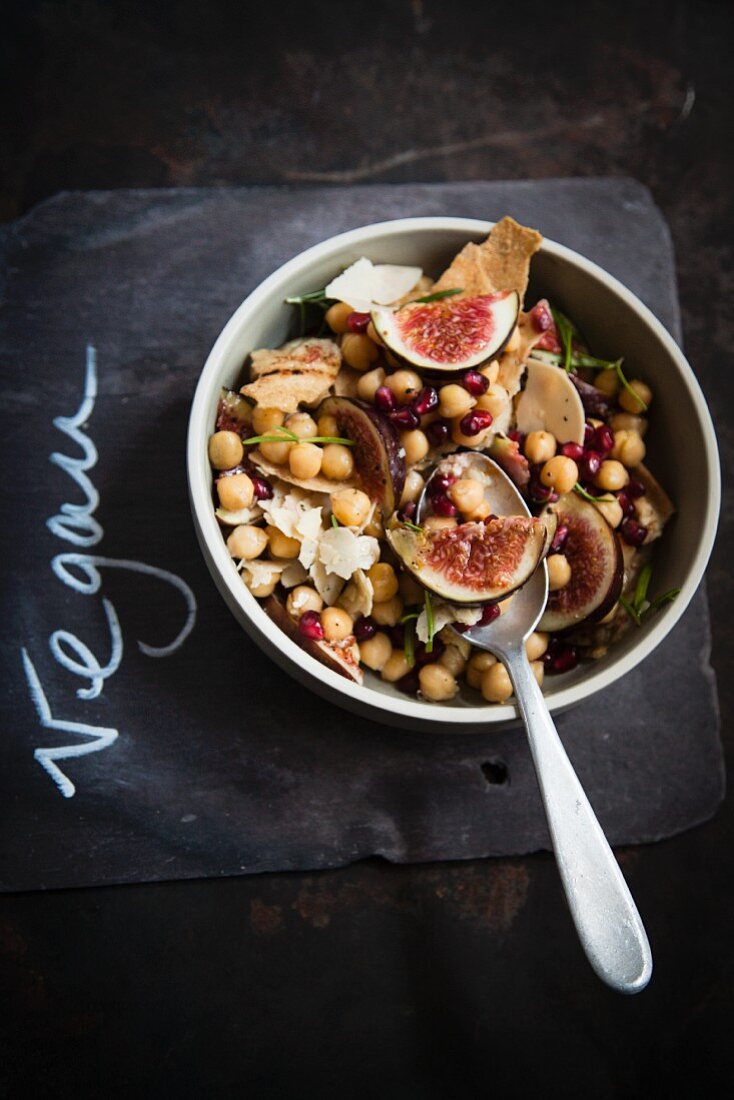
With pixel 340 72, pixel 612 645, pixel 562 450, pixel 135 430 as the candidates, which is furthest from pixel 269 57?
pixel 612 645

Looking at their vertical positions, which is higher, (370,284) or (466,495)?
(370,284)

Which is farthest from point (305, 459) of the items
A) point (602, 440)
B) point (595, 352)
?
point (595, 352)

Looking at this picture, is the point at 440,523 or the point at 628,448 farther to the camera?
the point at 628,448

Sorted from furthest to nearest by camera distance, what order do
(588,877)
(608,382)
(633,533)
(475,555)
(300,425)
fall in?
(608,382) < (633,533) < (300,425) < (475,555) < (588,877)

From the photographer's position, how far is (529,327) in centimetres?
223

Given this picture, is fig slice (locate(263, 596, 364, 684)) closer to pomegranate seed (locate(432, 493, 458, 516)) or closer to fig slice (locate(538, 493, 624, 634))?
pomegranate seed (locate(432, 493, 458, 516))

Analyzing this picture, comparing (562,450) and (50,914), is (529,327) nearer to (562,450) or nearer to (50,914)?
(562,450)

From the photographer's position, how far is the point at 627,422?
2.31 meters

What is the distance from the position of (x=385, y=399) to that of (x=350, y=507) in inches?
10.4

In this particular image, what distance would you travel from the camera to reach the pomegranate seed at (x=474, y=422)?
6.84 ft

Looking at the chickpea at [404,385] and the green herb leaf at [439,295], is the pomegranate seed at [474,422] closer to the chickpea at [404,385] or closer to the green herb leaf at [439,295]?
the chickpea at [404,385]

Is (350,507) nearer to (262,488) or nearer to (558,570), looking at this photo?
(262,488)

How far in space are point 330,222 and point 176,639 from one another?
122cm

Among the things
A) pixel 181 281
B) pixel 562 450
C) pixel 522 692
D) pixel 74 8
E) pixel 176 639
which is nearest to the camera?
pixel 522 692
